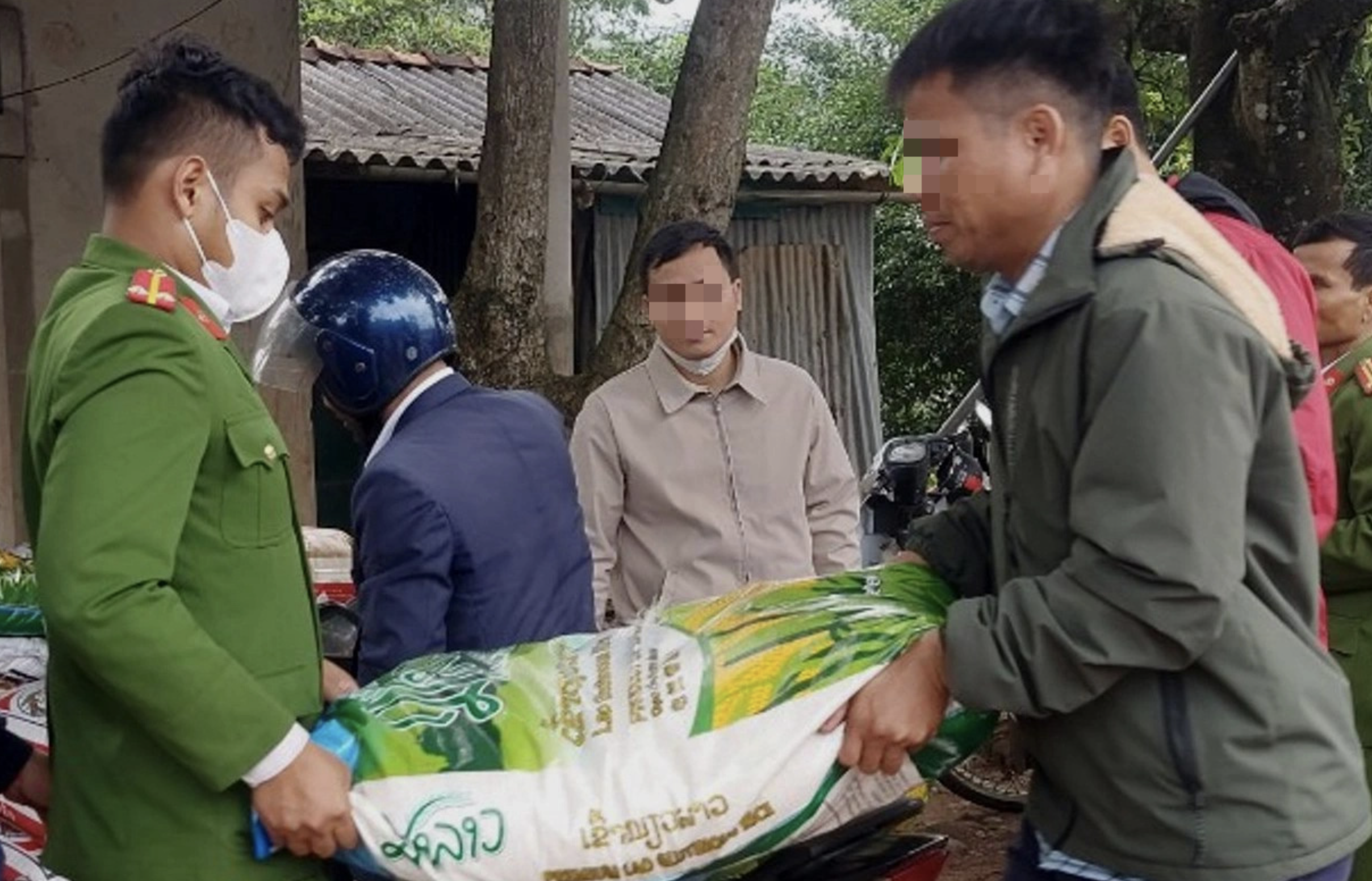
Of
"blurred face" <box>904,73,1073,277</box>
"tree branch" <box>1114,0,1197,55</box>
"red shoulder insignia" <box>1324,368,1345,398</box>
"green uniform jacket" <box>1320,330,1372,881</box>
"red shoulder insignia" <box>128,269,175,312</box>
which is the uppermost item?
"tree branch" <box>1114,0,1197,55</box>

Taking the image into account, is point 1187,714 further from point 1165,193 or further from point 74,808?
point 74,808

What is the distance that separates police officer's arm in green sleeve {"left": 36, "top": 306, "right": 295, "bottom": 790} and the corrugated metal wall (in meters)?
7.82

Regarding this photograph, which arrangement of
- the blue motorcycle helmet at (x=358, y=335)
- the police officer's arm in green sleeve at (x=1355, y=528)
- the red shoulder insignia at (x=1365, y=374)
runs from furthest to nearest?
the red shoulder insignia at (x=1365, y=374)
the police officer's arm in green sleeve at (x=1355, y=528)
the blue motorcycle helmet at (x=358, y=335)

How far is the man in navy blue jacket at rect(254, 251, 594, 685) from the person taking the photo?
8.59ft

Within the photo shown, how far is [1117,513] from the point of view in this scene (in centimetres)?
173

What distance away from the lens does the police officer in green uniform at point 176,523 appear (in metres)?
1.86

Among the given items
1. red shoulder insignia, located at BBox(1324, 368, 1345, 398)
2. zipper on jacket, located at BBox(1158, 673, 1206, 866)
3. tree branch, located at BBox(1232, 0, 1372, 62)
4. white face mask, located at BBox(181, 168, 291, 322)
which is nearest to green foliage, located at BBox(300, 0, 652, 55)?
tree branch, located at BBox(1232, 0, 1372, 62)

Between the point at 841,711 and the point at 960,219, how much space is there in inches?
23.8

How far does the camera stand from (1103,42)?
1.92 metres

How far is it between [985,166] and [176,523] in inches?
40.7

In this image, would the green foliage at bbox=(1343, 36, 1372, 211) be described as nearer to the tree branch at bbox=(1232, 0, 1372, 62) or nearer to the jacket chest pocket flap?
the tree branch at bbox=(1232, 0, 1372, 62)

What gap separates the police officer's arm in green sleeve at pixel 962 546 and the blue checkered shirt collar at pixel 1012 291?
0.31 meters

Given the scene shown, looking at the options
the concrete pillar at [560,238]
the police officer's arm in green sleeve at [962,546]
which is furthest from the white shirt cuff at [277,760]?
the concrete pillar at [560,238]

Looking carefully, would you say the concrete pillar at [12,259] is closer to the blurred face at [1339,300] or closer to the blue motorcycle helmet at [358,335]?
the blue motorcycle helmet at [358,335]
